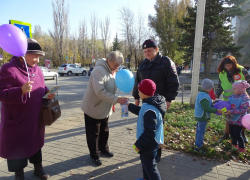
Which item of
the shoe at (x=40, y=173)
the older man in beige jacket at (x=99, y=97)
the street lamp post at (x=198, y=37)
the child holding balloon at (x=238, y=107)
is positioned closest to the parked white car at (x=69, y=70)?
the street lamp post at (x=198, y=37)

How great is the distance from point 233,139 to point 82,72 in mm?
26450

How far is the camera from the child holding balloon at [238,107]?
10.7 feet

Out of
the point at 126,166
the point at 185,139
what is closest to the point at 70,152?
the point at 126,166

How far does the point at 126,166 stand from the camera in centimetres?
308

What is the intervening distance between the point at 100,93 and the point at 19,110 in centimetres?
113

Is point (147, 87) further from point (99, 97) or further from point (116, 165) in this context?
point (116, 165)

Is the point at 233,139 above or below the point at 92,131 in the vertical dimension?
below

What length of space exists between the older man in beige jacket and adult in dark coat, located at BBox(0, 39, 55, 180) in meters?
0.80

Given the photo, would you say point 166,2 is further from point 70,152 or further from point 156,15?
point 70,152

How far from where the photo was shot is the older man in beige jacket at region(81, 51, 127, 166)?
9.08 feet

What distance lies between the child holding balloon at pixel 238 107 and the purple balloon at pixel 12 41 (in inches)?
141

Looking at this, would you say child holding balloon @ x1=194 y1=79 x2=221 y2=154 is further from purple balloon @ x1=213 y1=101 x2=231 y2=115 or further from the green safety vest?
the green safety vest

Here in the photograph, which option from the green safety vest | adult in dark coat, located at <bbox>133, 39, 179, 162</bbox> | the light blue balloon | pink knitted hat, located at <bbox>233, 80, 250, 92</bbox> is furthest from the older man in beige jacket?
the green safety vest

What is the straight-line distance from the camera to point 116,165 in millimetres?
3098
